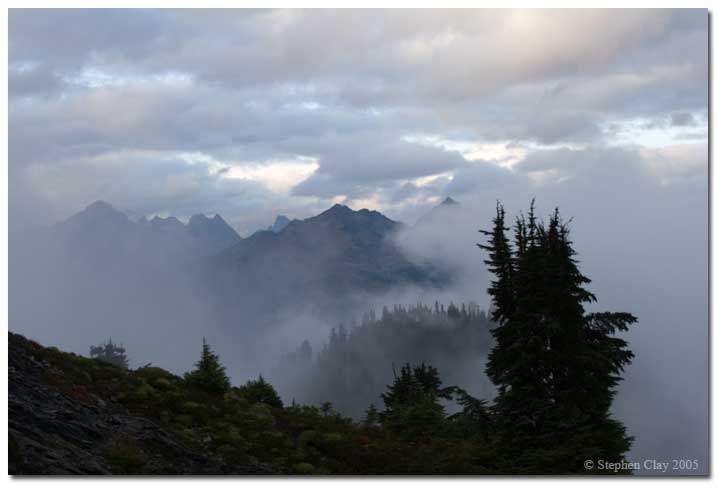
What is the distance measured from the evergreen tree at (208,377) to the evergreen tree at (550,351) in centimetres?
1185

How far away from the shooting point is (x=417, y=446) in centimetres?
2261

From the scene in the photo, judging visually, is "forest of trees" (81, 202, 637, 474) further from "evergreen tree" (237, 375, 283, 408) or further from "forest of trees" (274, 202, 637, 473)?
"evergreen tree" (237, 375, 283, 408)

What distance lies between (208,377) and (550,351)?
573 inches

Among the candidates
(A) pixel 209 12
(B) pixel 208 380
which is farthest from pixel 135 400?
(A) pixel 209 12

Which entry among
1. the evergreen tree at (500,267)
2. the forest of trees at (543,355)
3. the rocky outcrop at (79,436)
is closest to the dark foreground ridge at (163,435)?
the rocky outcrop at (79,436)

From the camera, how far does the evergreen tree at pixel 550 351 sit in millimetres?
21172

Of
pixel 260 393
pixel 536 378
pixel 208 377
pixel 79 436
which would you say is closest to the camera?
pixel 79 436

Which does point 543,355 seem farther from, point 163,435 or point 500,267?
point 163,435

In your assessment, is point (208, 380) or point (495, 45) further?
point (208, 380)

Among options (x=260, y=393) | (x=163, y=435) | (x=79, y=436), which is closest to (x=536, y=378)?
(x=163, y=435)

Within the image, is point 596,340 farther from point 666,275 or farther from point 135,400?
point 135,400

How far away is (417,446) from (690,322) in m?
12.5

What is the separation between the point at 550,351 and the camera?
22156 millimetres

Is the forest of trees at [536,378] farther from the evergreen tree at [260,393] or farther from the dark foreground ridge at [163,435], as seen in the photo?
the evergreen tree at [260,393]
